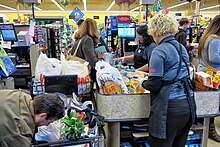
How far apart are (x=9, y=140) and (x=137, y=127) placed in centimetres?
146

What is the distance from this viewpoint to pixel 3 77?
9.80ft

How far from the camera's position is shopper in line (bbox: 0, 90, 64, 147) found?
49.3 inches

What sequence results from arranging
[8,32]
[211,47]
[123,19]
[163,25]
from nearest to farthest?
[163,25], [211,47], [8,32], [123,19]

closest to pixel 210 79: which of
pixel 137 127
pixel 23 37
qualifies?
pixel 137 127

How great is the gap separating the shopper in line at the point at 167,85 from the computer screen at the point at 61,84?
0.61 m

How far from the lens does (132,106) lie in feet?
6.98

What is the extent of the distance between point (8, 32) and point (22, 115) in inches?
144

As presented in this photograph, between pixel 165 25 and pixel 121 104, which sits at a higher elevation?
pixel 165 25

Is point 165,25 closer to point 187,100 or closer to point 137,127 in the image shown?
point 187,100

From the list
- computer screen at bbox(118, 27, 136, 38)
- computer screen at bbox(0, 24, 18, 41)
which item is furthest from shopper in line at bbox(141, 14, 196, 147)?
computer screen at bbox(118, 27, 136, 38)

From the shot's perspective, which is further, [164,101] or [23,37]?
[23,37]

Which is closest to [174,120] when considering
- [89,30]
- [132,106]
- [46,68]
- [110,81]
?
[132,106]

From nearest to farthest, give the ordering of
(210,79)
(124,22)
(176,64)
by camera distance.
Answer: (176,64) < (210,79) < (124,22)

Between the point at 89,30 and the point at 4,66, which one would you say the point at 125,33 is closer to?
the point at 89,30
